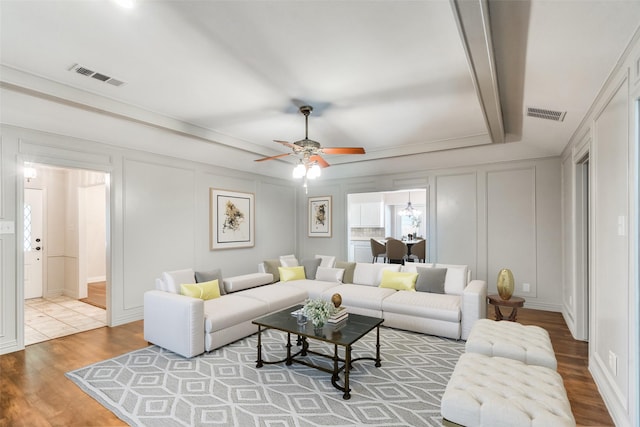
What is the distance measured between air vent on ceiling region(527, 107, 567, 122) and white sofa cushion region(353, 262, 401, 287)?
258 cm

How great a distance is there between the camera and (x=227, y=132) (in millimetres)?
4508

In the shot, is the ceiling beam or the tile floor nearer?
the ceiling beam

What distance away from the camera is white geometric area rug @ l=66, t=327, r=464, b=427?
2.25 m

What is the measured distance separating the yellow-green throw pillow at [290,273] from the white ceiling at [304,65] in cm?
227

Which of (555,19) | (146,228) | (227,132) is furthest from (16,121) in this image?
(555,19)

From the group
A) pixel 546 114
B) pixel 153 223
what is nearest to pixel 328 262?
pixel 153 223

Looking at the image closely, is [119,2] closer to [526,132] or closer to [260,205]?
[526,132]

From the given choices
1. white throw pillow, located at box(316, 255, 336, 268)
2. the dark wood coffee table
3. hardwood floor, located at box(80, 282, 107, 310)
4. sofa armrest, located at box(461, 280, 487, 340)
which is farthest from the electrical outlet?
hardwood floor, located at box(80, 282, 107, 310)

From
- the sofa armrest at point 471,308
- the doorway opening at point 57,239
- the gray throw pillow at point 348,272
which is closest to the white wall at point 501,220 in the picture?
the gray throw pillow at point 348,272

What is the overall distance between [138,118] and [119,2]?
6.30 feet

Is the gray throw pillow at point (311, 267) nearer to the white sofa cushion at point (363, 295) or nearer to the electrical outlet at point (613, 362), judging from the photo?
the white sofa cushion at point (363, 295)

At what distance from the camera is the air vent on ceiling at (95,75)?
265cm

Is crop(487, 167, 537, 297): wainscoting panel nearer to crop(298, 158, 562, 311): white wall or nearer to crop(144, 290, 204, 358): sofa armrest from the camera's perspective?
crop(298, 158, 562, 311): white wall

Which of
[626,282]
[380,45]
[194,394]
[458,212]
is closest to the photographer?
[626,282]
